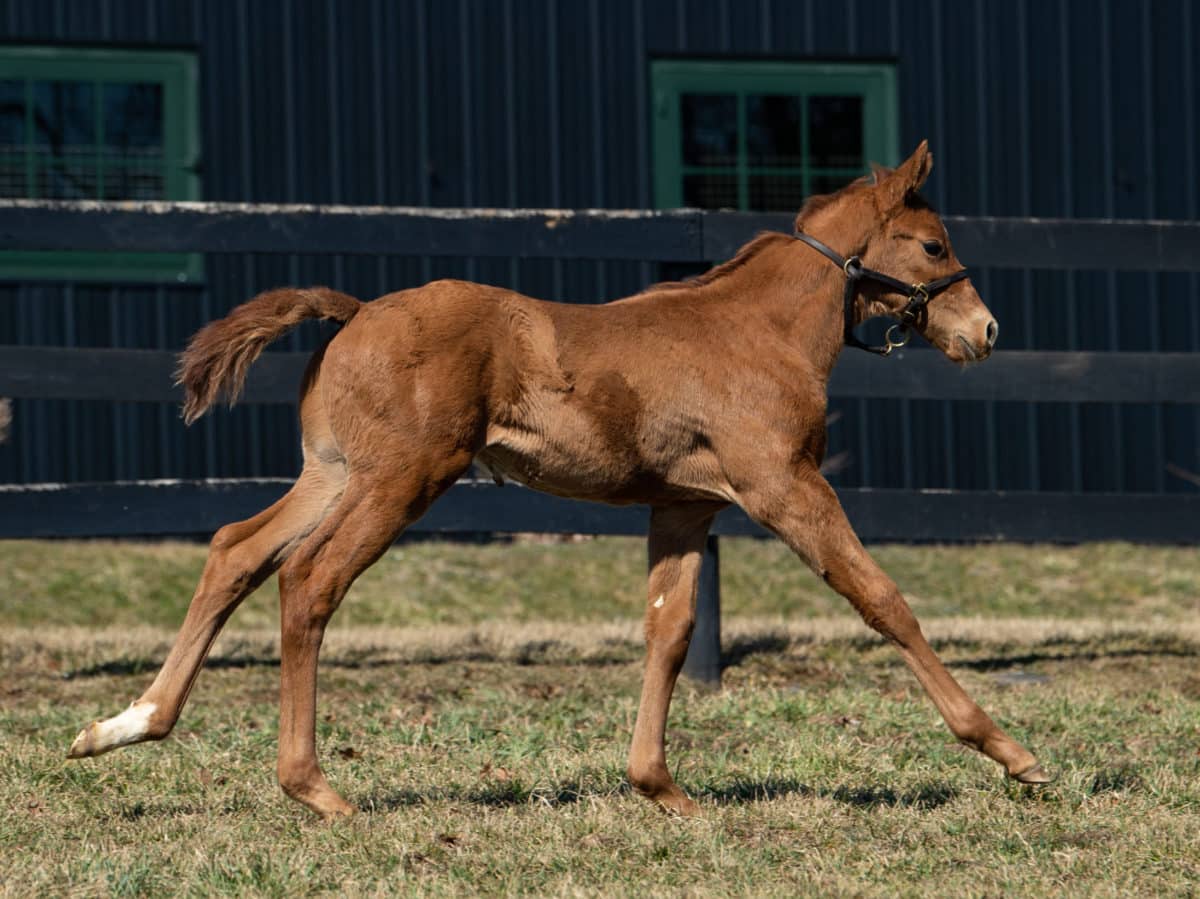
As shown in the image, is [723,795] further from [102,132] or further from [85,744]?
[102,132]

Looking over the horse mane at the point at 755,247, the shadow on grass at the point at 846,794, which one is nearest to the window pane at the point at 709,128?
the horse mane at the point at 755,247

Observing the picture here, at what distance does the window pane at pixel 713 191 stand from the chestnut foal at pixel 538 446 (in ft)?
24.0

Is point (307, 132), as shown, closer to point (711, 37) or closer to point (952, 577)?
point (711, 37)

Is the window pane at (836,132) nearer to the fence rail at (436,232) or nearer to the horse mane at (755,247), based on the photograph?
the fence rail at (436,232)

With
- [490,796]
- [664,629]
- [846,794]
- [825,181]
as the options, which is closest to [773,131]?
[825,181]

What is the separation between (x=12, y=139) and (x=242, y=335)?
7755 mm

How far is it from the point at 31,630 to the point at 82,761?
3.76 m

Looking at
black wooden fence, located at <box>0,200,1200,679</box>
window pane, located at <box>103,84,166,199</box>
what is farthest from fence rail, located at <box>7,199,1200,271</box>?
window pane, located at <box>103,84,166,199</box>

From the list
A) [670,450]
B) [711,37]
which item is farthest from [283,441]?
[670,450]

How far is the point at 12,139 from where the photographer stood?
11.6 m

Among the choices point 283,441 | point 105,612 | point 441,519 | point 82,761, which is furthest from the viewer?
point 283,441

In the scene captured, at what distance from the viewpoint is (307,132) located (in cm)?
1195

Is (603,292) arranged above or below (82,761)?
above

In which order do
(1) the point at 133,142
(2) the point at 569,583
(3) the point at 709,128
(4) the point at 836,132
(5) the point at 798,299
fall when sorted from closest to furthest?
(5) the point at 798,299 < (2) the point at 569,583 < (1) the point at 133,142 < (3) the point at 709,128 < (4) the point at 836,132
